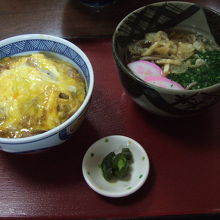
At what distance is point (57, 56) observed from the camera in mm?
1245

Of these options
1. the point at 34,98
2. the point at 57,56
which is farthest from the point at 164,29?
A: the point at 34,98

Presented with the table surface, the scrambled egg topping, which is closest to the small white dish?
the table surface

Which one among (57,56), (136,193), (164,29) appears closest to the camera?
(136,193)

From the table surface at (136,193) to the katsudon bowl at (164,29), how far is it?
0.10 meters

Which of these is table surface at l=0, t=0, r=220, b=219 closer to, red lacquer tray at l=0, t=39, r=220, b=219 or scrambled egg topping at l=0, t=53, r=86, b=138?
red lacquer tray at l=0, t=39, r=220, b=219

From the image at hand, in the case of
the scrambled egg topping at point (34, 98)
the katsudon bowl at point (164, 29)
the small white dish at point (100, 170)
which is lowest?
the small white dish at point (100, 170)

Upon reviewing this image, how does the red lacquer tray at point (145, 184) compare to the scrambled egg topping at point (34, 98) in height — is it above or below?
below

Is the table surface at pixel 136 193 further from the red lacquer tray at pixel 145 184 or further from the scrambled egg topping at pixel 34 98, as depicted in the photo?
the scrambled egg topping at pixel 34 98

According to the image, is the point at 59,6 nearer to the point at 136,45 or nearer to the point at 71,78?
the point at 136,45

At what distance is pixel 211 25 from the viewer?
1.30m

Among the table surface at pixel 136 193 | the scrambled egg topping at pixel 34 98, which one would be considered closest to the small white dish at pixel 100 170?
the table surface at pixel 136 193

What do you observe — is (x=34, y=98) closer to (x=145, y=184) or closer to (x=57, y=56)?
(x=57, y=56)

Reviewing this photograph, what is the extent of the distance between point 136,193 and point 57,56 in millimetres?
585

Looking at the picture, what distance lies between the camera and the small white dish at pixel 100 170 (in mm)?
985
